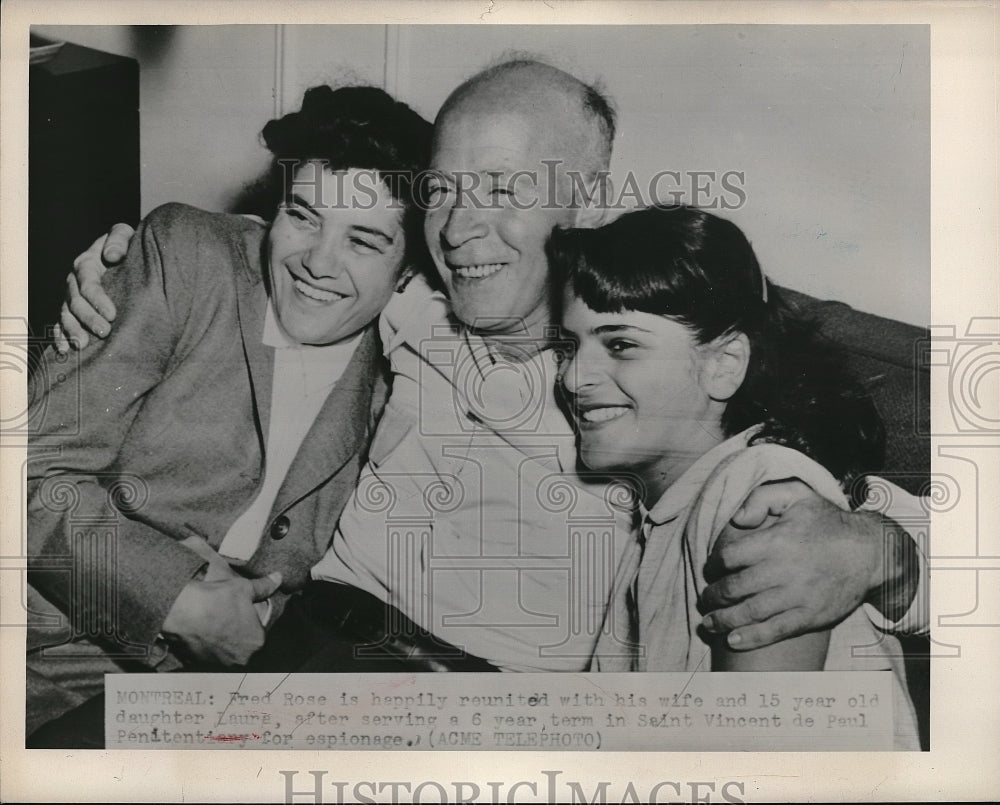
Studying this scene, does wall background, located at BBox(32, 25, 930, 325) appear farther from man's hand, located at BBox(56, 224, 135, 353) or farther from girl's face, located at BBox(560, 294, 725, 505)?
girl's face, located at BBox(560, 294, 725, 505)

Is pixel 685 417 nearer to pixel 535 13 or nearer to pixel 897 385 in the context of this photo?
pixel 897 385

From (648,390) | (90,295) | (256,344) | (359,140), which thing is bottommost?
(648,390)

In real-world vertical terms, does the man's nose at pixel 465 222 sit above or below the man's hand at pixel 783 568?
above

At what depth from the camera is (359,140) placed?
2.30 m

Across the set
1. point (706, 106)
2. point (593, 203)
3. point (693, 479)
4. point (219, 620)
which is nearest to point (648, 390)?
point (693, 479)

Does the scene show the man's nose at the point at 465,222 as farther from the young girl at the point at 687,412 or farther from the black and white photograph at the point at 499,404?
the young girl at the point at 687,412

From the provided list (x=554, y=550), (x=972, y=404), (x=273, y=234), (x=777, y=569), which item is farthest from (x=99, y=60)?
(x=972, y=404)

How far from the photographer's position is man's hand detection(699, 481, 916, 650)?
224cm

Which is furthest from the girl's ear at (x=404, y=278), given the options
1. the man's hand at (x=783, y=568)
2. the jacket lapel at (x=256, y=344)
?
the man's hand at (x=783, y=568)

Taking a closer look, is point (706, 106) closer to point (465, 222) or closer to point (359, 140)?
point (465, 222)

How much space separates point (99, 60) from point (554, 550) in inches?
69.4

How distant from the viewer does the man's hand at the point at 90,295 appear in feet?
7.52

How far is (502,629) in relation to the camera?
2.29 m

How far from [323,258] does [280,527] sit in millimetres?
708
